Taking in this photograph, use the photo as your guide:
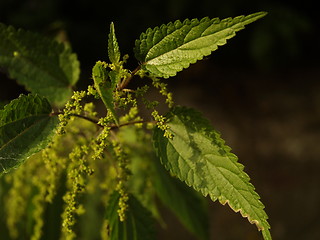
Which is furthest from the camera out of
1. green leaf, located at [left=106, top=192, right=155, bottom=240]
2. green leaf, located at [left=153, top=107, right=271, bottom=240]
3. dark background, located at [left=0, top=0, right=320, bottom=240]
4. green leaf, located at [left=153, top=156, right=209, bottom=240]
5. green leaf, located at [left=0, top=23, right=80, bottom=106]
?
dark background, located at [left=0, top=0, right=320, bottom=240]

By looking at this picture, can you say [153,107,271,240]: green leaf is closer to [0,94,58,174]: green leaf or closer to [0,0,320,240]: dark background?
[0,94,58,174]: green leaf

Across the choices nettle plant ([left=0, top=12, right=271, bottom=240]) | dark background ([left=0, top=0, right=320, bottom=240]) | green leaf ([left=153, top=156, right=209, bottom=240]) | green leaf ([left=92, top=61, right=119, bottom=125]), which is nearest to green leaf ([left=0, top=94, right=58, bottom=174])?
nettle plant ([left=0, top=12, right=271, bottom=240])

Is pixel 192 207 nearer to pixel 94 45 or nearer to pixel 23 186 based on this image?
pixel 23 186

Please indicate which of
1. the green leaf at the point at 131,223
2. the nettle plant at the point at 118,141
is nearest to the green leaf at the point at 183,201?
the nettle plant at the point at 118,141

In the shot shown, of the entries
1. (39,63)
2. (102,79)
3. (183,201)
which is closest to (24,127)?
(102,79)

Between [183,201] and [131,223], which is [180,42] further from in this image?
[183,201]

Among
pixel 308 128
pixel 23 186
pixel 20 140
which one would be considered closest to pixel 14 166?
pixel 20 140
